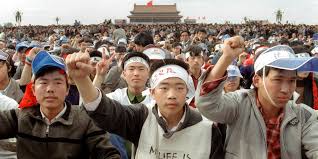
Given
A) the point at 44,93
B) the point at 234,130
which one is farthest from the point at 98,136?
the point at 234,130

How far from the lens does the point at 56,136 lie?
2.83 m

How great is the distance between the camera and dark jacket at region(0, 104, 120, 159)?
282 cm

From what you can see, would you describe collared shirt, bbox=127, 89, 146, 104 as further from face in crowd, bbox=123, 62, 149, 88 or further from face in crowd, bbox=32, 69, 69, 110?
face in crowd, bbox=32, 69, 69, 110

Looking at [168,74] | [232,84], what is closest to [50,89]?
[168,74]

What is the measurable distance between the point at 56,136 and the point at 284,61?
1541mm

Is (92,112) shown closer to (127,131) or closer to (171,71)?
(127,131)

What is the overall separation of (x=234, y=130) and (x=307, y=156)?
45cm

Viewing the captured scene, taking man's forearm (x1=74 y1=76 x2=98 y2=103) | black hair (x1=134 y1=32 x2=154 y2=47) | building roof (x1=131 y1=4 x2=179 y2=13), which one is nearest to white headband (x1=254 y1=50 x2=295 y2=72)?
man's forearm (x1=74 y1=76 x2=98 y2=103)

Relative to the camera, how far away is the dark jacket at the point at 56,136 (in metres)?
2.82

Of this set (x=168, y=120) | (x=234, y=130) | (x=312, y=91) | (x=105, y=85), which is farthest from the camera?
(x=105, y=85)

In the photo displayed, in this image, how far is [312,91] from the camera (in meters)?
4.43

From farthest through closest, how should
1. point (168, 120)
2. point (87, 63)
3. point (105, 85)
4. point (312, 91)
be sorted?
point (105, 85) < point (312, 91) < point (168, 120) < point (87, 63)

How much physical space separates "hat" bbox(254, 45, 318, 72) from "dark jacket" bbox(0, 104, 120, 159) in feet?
3.75

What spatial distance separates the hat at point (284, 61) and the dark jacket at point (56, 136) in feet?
3.75
